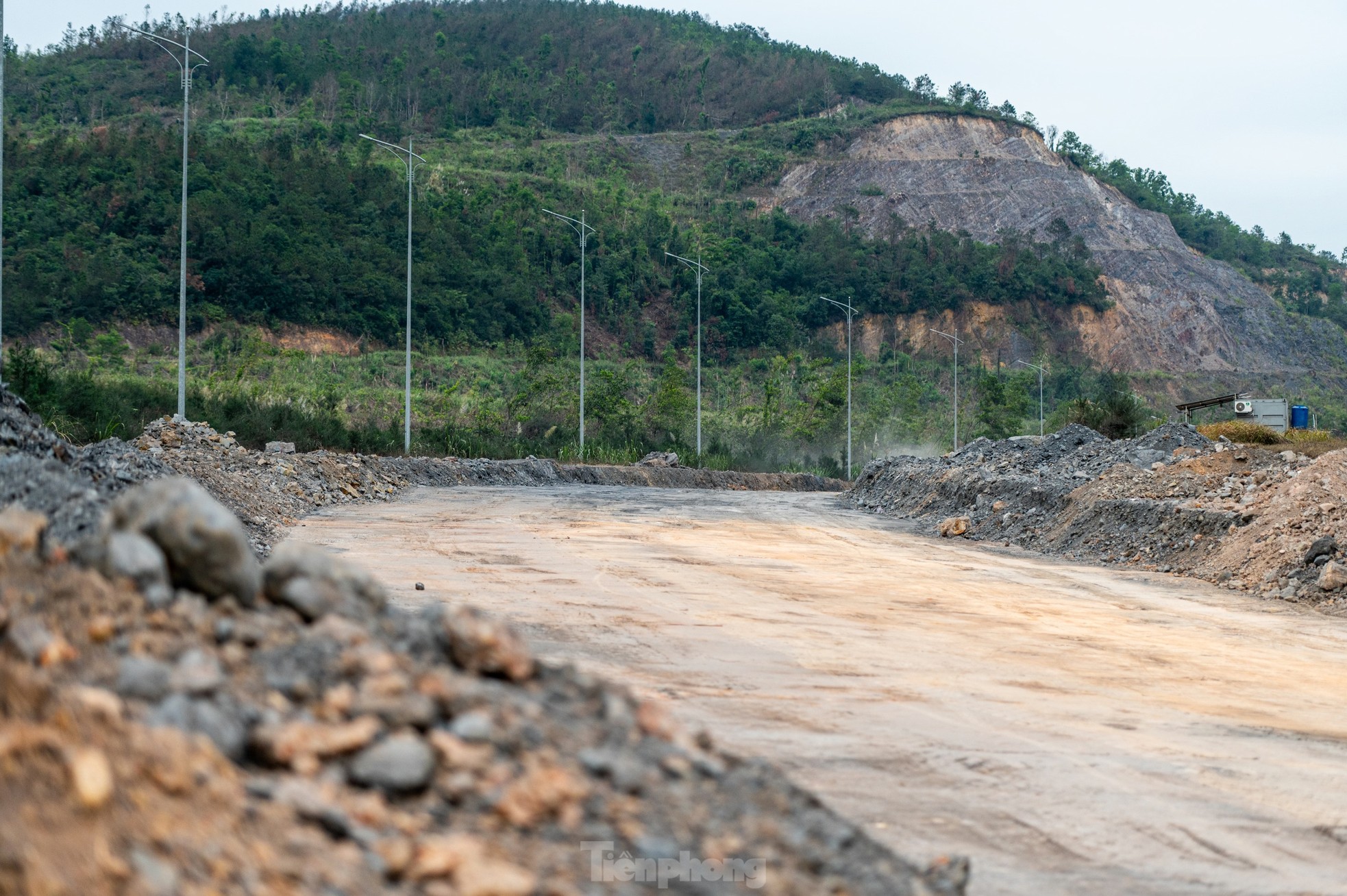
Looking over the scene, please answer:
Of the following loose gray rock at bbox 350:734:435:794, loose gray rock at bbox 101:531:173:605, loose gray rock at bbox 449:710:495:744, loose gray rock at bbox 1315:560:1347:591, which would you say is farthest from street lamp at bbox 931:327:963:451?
loose gray rock at bbox 350:734:435:794

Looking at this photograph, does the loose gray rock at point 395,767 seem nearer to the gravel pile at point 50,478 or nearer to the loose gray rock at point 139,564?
the loose gray rock at point 139,564

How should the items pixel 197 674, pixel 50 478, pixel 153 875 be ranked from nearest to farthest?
pixel 153 875
pixel 197 674
pixel 50 478

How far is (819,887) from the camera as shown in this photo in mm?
3443

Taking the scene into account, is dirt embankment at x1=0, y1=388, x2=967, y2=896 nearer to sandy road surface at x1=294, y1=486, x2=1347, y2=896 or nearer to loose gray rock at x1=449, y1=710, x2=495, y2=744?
loose gray rock at x1=449, y1=710, x2=495, y2=744

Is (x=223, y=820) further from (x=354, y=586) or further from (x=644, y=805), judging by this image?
(x=354, y=586)

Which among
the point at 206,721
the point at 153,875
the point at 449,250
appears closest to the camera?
the point at 153,875

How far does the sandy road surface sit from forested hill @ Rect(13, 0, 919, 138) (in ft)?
302

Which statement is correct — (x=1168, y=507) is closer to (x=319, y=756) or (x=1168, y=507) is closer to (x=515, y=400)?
(x=319, y=756)

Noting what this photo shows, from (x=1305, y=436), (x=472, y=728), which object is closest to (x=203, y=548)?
(x=472, y=728)

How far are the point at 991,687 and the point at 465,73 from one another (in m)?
144

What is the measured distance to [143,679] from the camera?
3363 mm

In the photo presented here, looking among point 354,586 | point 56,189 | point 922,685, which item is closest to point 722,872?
point 354,586

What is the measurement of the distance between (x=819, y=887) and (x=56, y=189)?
2888 inches

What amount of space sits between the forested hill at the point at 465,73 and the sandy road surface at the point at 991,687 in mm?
92067
